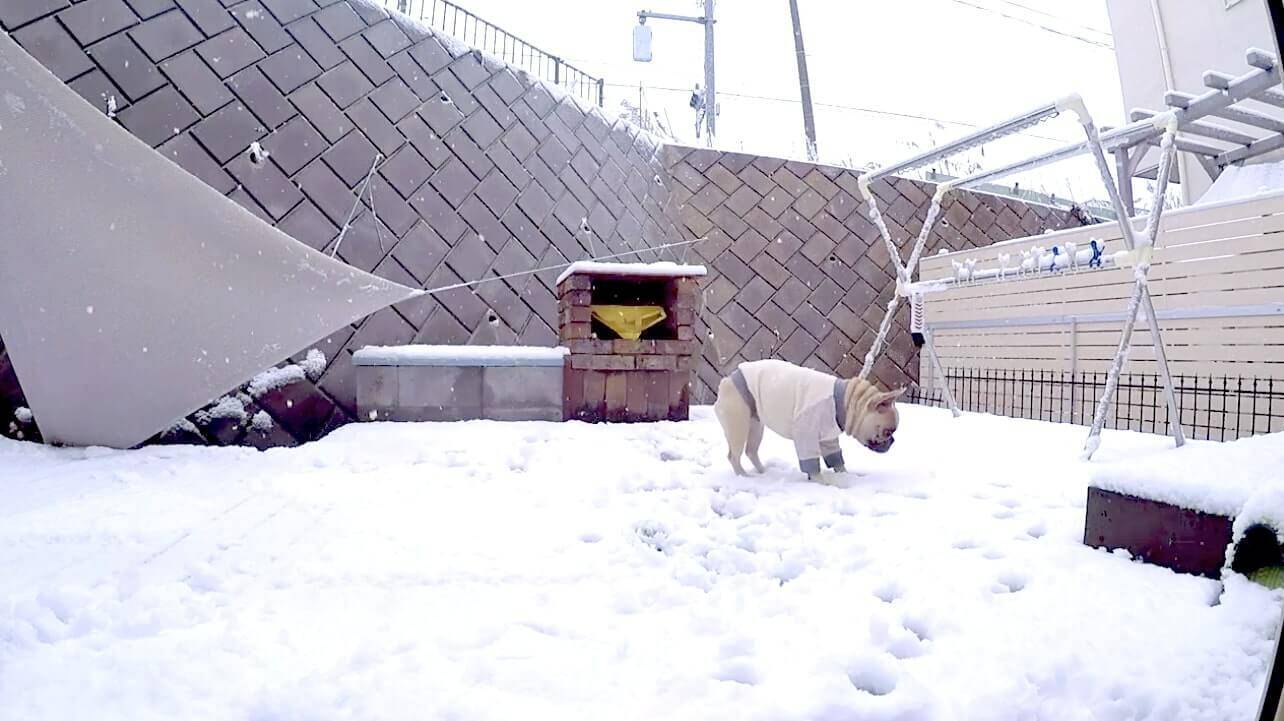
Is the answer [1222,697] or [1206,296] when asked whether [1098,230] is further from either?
[1222,697]

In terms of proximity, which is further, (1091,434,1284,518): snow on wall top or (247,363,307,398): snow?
(247,363,307,398): snow

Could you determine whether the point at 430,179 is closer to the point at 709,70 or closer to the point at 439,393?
the point at 439,393

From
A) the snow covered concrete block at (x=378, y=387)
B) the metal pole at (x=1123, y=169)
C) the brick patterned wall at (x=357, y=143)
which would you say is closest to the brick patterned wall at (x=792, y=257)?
the brick patterned wall at (x=357, y=143)

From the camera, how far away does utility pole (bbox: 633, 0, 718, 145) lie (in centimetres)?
517

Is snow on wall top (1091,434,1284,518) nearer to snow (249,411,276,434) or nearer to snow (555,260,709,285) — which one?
snow (555,260,709,285)

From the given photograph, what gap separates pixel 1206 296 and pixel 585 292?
11.0 ft

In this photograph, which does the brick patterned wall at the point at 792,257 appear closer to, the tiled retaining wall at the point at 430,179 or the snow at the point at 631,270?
the tiled retaining wall at the point at 430,179

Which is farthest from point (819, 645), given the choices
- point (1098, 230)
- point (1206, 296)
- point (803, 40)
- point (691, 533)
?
point (803, 40)

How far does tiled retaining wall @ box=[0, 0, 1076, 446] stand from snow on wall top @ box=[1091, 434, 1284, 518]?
10.4ft

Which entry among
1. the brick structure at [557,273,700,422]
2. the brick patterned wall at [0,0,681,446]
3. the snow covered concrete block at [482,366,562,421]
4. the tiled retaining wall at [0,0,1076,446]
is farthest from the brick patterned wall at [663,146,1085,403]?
the snow covered concrete block at [482,366,562,421]

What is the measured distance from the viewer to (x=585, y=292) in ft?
10.1

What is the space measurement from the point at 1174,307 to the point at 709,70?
3980 mm

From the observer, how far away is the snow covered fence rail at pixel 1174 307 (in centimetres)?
309

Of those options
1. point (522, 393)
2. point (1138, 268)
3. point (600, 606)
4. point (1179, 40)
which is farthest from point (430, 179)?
point (1179, 40)
